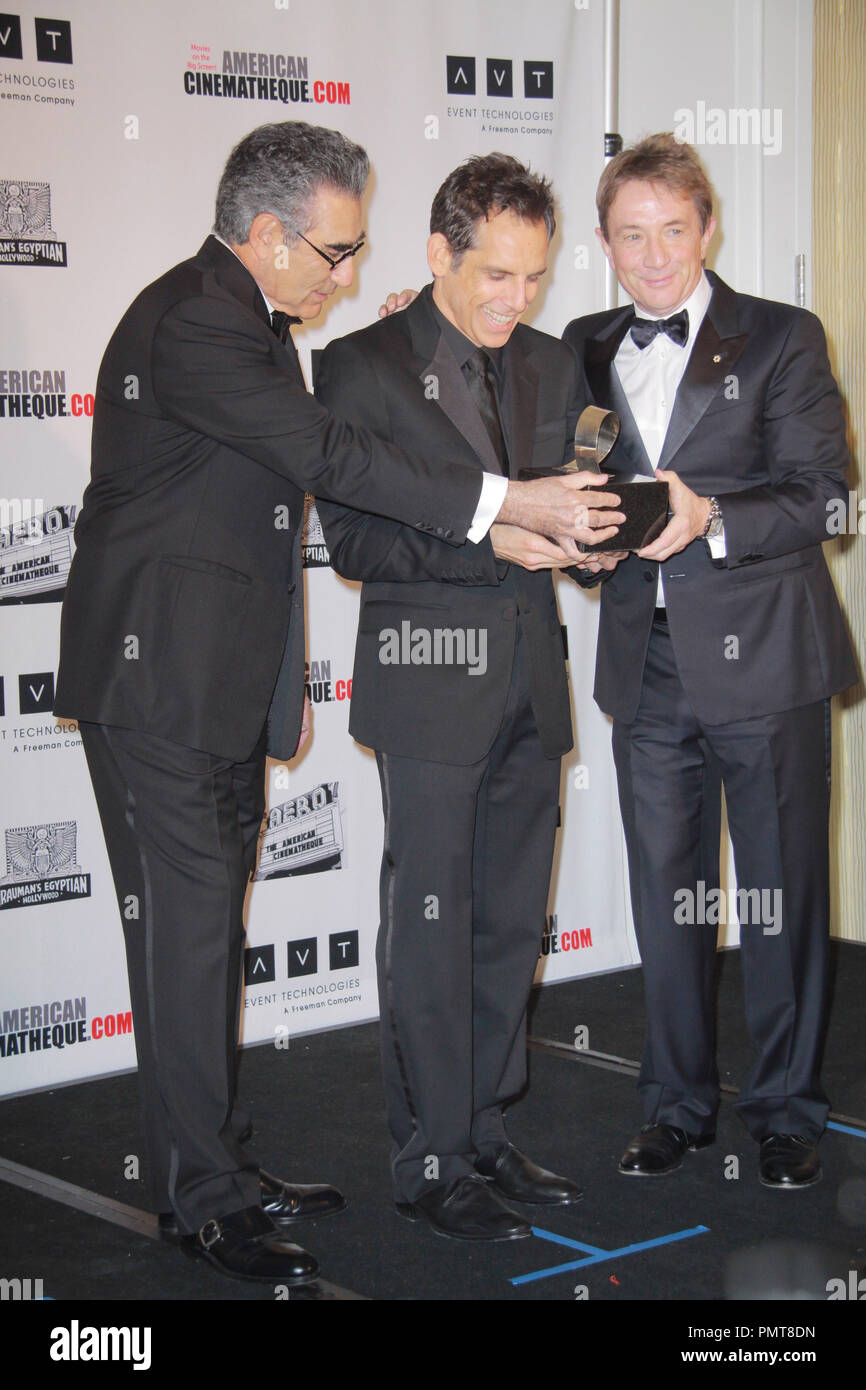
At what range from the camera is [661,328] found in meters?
2.87

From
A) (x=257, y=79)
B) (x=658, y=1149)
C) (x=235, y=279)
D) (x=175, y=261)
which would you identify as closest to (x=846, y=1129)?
(x=658, y=1149)

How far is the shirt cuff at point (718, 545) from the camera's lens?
274 cm

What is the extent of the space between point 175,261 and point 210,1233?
2311 mm

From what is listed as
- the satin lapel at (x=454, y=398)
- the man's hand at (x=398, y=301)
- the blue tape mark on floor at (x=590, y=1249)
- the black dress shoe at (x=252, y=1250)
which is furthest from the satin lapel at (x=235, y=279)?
the blue tape mark on floor at (x=590, y=1249)

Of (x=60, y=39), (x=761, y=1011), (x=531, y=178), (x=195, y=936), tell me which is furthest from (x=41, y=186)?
(x=761, y=1011)

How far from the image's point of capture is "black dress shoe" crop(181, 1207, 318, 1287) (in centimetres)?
243

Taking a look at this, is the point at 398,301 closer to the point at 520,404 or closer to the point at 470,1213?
the point at 520,404

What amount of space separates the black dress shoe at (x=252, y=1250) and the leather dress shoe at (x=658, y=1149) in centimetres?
75

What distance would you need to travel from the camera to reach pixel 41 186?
3.43 meters

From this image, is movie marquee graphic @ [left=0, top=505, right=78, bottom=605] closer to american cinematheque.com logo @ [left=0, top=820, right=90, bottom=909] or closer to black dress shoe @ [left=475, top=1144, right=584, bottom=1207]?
american cinematheque.com logo @ [left=0, top=820, right=90, bottom=909]

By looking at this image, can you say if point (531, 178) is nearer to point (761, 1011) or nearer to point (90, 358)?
point (90, 358)

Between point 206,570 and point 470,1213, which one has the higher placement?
point 206,570

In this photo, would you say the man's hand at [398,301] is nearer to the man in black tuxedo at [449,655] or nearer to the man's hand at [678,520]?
the man in black tuxedo at [449,655]

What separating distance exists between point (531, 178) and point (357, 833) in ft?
6.43
